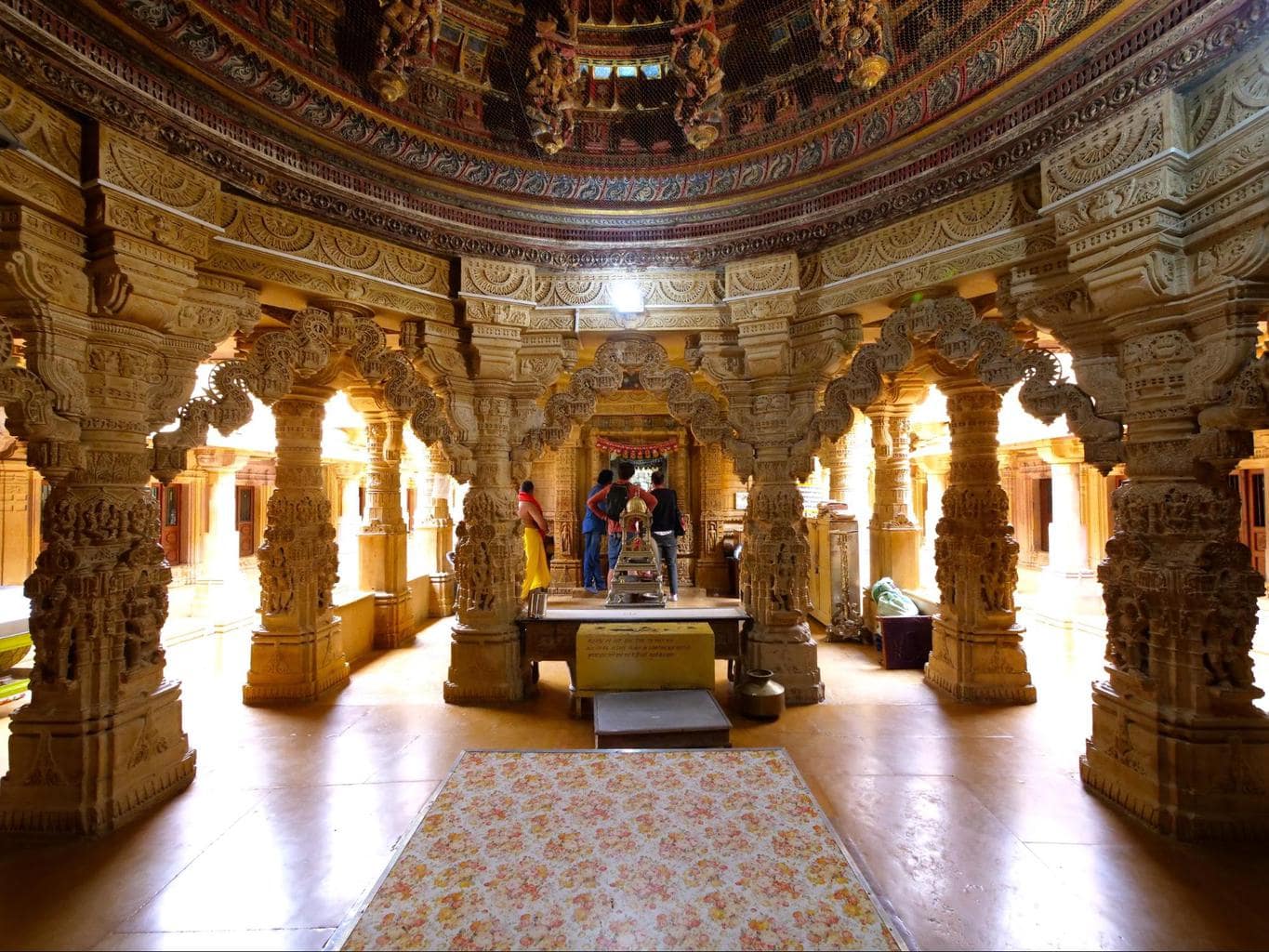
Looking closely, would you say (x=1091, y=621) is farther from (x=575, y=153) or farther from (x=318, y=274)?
(x=318, y=274)

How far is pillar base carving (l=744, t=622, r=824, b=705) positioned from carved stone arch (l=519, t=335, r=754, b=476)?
163cm

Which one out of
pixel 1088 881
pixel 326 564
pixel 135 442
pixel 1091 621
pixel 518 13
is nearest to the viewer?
A: pixel 1088 881

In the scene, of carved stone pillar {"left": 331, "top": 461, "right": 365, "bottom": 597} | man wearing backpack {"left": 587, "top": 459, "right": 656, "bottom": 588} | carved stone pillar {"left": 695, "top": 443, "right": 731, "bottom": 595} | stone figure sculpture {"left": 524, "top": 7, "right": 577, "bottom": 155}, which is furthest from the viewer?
carved stone pillar {"left": 331, "top": 461, "right": 365, "bottom": 597}

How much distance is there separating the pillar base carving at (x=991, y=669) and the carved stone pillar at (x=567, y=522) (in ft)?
23.4

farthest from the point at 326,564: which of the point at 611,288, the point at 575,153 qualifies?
the point at 575,153

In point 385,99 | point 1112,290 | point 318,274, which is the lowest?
point 1112,290

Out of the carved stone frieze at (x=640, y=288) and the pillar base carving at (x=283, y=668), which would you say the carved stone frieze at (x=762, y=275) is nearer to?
the carved stone frieze at (x=640, y=288)

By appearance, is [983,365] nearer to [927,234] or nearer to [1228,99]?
[927,234]

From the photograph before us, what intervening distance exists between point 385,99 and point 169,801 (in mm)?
5372

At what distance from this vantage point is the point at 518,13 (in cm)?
510

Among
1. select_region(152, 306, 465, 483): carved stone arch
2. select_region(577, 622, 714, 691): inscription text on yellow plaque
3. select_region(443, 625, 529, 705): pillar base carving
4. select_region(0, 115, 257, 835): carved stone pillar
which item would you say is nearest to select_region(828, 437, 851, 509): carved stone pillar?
select_region(577, 622, 714, 691): inscription text on yellow plaque

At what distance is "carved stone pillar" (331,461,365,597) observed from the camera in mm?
12891

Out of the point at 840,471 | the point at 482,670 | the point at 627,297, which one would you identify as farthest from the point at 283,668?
the point at 840,471

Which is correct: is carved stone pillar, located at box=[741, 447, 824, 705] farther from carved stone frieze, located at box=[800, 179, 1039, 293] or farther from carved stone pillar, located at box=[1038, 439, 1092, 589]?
carved stone pillar, located at box=[1038, 439, 1092, 589]
